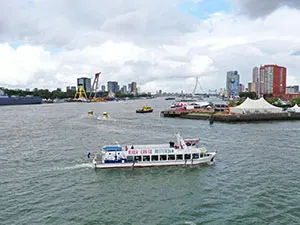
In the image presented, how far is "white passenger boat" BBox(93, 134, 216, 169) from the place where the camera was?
27759 millimetres

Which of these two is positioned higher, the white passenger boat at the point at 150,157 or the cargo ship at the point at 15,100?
the cargo ship at the point at 15,100

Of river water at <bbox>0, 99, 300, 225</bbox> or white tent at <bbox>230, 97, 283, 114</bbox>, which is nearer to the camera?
river water at <bbox>0, 99, 300, 225</bbox>

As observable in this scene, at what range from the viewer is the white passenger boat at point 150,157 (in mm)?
27759

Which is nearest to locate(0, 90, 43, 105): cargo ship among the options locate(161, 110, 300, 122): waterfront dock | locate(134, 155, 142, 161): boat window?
locate(161, 110, 300, 122): waterfront dock

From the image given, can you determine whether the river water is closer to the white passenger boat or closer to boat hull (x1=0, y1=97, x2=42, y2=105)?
the white passenger boat

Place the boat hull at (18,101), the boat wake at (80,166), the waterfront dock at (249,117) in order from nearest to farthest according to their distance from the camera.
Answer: the boat wake at (80,166)
the waterfront dock at (249,117)
the boat hull at (18,101)

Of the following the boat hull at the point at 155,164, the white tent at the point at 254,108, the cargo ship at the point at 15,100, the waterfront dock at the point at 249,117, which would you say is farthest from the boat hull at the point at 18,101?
the boat hull at the point at 155,164

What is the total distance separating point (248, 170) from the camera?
26.9 meters

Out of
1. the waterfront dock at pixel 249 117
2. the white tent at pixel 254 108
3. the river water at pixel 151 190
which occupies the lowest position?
the river water at pixel 151 190

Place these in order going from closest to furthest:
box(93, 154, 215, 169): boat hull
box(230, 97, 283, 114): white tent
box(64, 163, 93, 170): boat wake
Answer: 1. box(93, 154, 215, 169): boat hull
2. box(64, 163, 93, 170): boat wake
3. box(230, 97, 283, 114): white tent

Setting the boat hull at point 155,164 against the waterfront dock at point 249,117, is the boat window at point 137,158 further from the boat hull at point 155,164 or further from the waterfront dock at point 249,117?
the waterfront dock at point 249,117

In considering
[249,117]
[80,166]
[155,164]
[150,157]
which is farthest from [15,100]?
[155,164]

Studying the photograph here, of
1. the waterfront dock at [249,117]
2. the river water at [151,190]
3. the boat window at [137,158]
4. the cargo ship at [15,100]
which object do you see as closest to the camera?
the river water at [151,190]

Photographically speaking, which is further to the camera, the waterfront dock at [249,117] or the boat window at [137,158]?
the waterfront dock at [249,117]
